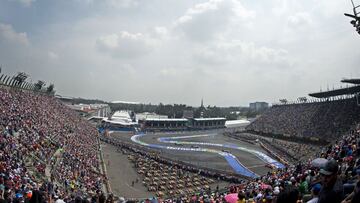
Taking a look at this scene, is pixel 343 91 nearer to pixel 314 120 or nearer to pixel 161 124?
pixel 314 120

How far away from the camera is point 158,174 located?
134ft

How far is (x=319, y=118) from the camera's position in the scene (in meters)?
65.1

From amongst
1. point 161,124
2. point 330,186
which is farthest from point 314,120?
point 330,186

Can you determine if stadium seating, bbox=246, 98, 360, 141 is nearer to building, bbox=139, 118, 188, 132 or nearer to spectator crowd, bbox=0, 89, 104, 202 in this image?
building, bbox=139, 118, 188, 132

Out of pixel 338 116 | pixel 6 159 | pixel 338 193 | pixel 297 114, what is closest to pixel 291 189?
pixel 338 193

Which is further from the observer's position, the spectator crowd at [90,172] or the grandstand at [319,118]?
the grandstand at [319,118]

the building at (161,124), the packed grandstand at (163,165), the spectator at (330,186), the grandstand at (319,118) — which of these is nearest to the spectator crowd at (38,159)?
the packed grandstand at (163,165)

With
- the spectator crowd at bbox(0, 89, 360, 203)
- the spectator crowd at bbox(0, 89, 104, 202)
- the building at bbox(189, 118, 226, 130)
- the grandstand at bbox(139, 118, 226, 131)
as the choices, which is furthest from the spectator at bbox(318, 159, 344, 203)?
the building at bbox(189, 118, 226, 130)

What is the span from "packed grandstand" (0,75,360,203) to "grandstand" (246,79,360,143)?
250 millimetres

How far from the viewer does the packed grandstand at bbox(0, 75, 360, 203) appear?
346 inches

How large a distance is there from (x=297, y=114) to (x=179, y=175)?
45.8m

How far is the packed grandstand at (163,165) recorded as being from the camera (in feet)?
28.9

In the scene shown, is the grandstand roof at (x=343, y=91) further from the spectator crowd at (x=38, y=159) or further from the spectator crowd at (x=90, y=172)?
the spectator crowd at (x=38, y=159)

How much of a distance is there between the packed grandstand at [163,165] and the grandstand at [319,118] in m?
0.25
